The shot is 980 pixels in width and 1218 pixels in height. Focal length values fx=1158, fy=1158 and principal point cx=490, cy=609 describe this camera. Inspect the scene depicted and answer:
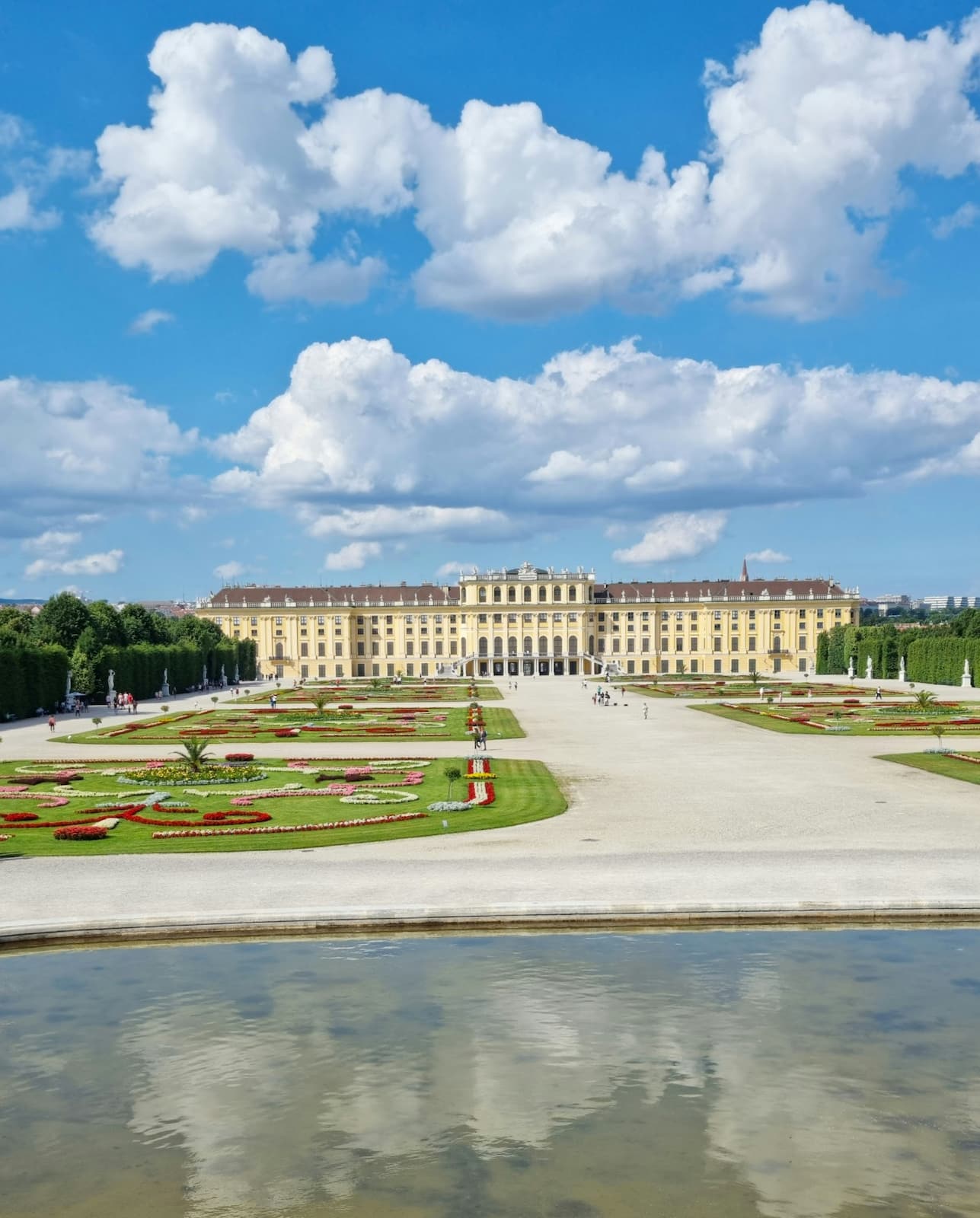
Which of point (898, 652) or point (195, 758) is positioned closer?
point (195, 758)

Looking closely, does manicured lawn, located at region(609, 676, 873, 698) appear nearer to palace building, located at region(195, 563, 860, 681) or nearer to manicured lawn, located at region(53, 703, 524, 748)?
manicured lawn, located at region(53, 703, 524, 748)

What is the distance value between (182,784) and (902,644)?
89203 millimetres

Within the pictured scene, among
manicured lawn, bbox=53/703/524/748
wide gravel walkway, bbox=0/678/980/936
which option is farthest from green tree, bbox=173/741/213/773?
wide gravel walkway, bbox=0/678/980/936

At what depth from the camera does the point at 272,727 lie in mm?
55062

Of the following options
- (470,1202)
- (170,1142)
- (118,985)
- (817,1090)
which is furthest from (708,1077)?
(118,985)

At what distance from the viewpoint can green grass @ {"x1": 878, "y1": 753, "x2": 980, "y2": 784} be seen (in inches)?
1261

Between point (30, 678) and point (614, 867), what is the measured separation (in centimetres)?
5459

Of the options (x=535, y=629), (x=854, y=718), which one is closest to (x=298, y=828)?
(x=854, y=718)

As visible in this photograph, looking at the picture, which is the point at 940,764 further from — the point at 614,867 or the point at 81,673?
the point at 81,673

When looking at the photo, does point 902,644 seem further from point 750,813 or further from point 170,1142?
point 170,1142

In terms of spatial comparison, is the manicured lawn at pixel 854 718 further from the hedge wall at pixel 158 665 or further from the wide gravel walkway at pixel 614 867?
the hedge wall at pixel 158 665

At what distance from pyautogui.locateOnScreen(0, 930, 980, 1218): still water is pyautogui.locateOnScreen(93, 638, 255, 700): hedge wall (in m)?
68.3

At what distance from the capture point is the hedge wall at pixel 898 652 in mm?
92562

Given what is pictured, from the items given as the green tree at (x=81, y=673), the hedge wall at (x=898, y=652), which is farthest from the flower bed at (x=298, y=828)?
the hedge wall at (x=898, y=652)
